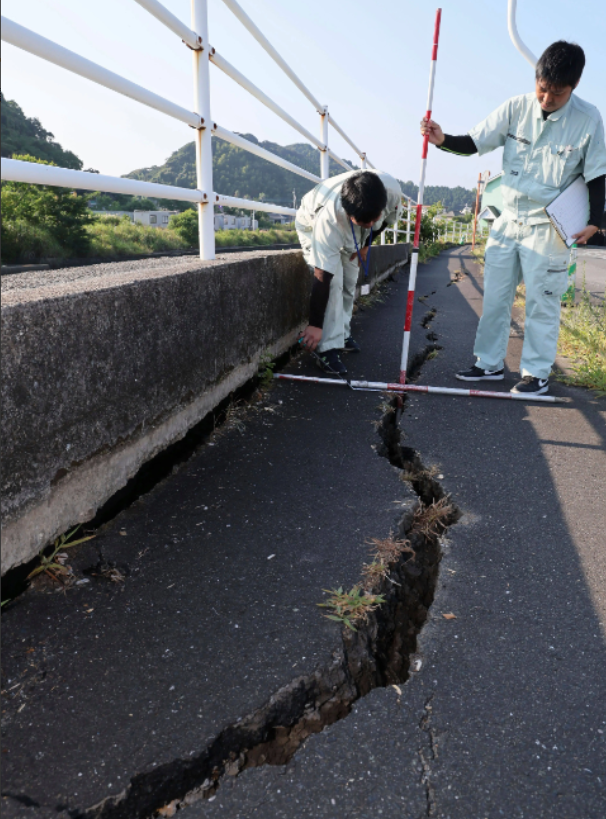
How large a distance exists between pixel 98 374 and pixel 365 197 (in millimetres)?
2145

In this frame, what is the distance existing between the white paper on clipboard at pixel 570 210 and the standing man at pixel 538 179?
0.03m

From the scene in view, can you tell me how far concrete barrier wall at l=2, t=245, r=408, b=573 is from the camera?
1.45 meters

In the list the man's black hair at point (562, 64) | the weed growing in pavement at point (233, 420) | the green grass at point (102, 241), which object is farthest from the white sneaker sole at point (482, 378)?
the green grass at point (102, 241)

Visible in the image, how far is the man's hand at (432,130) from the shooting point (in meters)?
3.43

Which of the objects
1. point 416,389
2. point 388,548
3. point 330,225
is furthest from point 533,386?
point 388,548

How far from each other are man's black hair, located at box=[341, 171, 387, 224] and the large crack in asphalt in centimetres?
210

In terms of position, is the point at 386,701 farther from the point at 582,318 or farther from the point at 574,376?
the point at 582,318

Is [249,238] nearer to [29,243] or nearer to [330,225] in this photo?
[29,243]

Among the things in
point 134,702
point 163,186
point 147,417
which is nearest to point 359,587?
point 134,702

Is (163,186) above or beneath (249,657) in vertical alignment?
above

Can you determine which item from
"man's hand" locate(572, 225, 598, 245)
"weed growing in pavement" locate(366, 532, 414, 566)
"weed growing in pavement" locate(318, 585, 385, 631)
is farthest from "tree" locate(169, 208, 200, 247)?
"weed growing in pavement" locate(318, 585, 385, 631)

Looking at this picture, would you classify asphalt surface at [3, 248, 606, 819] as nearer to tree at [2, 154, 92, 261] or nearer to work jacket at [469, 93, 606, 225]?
work jacket at [469, 93, 606, 225]

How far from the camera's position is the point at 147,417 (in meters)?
2.07

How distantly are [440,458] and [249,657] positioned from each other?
1.40 meters
